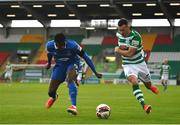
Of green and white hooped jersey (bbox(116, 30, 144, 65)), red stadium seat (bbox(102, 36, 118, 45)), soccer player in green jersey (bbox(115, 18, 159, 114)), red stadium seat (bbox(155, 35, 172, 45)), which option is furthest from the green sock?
red stadium seat (bbox(102, 36, 118, 45))

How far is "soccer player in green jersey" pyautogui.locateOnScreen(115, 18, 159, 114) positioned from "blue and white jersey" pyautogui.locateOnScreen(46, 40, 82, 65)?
1.09 m

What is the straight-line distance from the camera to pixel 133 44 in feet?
45.0

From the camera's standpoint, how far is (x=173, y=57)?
60.4 metres

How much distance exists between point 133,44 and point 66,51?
175cm

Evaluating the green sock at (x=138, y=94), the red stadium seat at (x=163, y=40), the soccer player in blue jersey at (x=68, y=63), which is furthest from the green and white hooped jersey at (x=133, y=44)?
the red stadium seat at (x=163, y=40)

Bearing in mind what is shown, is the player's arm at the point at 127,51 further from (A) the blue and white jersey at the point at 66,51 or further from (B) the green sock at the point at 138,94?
(A) the blue and white jersey at the point at 66,51

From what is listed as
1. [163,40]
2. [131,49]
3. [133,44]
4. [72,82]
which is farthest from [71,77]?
[163,40]

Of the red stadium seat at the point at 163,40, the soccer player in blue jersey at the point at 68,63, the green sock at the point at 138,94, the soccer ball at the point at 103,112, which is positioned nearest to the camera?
the soccer ball at the point at 103,112

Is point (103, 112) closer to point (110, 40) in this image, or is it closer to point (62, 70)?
point (62, 70)

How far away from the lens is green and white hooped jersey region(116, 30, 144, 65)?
13.7m

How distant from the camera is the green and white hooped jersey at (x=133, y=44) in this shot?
45.1ft

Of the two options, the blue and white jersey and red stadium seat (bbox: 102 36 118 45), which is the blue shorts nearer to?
the blue and white jersey

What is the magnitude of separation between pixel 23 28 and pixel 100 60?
13464 mm

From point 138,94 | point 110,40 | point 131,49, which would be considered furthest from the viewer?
point 110,40
